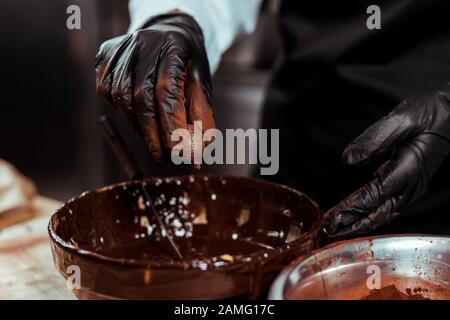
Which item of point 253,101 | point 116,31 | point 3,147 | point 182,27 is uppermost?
point 182,27

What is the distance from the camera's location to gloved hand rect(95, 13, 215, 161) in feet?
→ 3.22

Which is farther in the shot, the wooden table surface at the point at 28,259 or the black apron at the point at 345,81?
the black apron at the point at 345,81

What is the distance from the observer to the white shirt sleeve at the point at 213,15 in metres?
1.45

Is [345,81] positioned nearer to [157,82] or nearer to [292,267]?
[157,82]

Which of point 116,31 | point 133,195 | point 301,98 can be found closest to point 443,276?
point 133,195

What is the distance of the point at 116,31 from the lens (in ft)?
11.3

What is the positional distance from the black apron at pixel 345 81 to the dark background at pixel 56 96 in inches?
63.3

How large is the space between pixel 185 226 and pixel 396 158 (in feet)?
1.33

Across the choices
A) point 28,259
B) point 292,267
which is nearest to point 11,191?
point 28,259

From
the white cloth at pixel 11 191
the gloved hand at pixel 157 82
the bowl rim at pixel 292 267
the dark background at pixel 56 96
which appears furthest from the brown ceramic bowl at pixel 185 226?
the dark background at pixel 56 96

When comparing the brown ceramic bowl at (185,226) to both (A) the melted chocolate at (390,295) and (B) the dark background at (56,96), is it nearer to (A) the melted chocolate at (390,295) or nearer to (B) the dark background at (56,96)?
(A) the melted chocolate at (390,295)

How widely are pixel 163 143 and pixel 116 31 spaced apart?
2.59 metres

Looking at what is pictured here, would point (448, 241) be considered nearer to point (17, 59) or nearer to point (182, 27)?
point (182, 27)

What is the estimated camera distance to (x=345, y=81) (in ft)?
4.96
